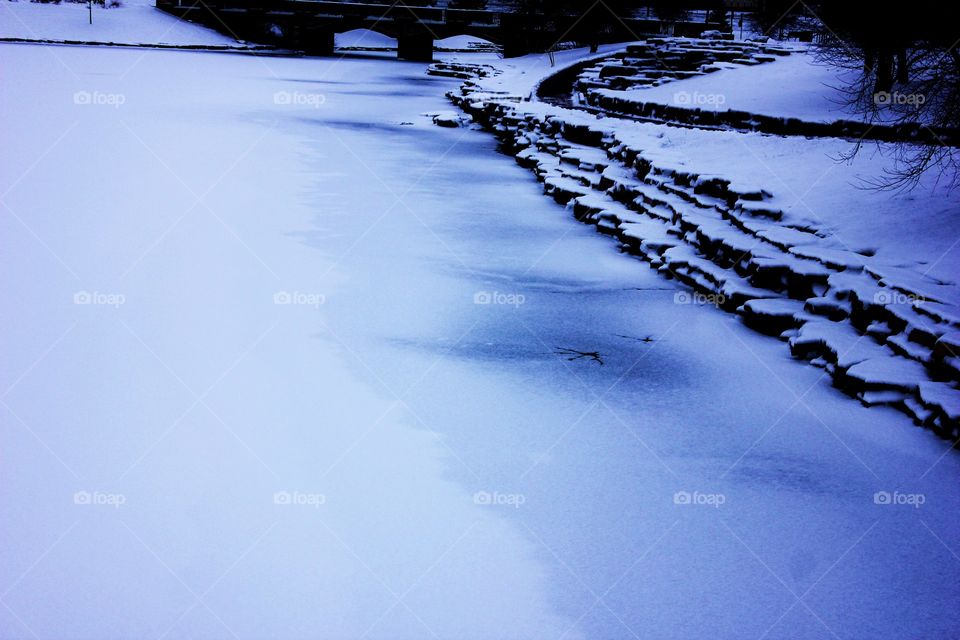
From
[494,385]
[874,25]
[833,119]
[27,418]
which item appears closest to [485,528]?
[494,385]

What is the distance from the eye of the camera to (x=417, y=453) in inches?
204

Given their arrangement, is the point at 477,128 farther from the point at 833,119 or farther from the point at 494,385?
the point at 494,385

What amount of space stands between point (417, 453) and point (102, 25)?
160 feet

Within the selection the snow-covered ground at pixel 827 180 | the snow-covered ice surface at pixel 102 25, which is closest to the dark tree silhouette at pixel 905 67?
the snow-covered ground at pixel 827 180

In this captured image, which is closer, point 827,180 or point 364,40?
point 827,180

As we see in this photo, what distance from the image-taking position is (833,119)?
530 inches

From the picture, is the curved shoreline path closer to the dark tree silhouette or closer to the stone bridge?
the dark tree silhouette

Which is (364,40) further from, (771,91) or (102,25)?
(771,91)

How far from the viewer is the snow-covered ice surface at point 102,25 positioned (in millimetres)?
44831

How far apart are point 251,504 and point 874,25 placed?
1233cm

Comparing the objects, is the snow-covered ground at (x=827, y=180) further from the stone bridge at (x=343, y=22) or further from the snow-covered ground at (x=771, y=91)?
the stone bridge at (x=343, y=22)

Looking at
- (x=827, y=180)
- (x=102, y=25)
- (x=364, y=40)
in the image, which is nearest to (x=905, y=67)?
(x=827, y=180)

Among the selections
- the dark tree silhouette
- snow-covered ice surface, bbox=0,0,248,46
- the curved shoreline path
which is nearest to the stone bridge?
snow-covered ice surface, bbox=0,0,248,46

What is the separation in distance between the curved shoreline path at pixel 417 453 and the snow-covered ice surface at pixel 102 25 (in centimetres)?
3904
